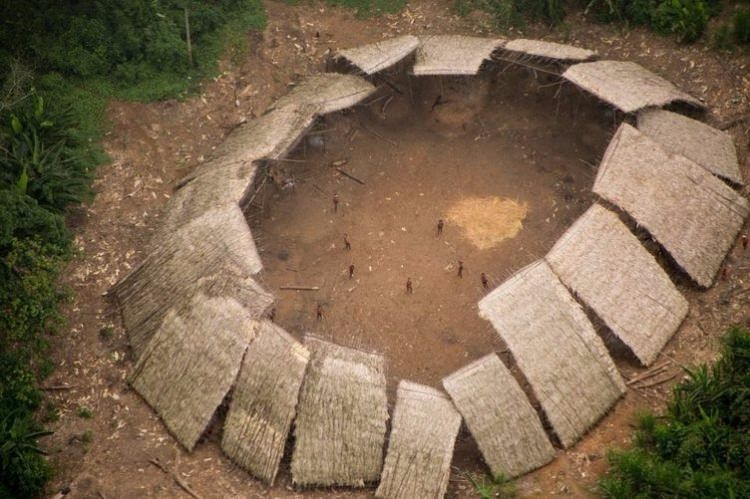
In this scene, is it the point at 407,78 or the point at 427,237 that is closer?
the point at 427,237

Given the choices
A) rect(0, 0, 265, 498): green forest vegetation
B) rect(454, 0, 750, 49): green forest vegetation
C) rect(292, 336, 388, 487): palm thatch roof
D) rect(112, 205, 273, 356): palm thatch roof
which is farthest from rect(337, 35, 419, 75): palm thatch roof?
rect(292, 336, 388, 487): palm thatch roof

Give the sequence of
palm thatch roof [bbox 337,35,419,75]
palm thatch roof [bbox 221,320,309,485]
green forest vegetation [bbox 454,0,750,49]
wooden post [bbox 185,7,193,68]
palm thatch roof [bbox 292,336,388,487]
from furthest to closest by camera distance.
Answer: wooden post [bbox 185,7,193,68] → green forest vegetation [bbox 454,0,750,49] → palm thatch roof [bbox 337,35,419,75] → palm thatch roof [bbox 221,320,309,485] → palm thatch roof [bbox 292,336,388,487]

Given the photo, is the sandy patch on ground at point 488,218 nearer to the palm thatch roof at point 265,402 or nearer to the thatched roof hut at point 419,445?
the thatched roof hut at point 419,445

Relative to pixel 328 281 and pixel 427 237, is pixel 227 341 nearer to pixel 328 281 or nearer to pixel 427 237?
pixel 328 281

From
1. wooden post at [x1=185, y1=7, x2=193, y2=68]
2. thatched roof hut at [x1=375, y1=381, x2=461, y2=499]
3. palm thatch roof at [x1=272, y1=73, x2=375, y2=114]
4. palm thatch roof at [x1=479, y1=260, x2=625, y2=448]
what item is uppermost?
wooden post at [x1=185, y1=7, x2=193, y2=68]

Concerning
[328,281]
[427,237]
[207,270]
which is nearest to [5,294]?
[207,270]

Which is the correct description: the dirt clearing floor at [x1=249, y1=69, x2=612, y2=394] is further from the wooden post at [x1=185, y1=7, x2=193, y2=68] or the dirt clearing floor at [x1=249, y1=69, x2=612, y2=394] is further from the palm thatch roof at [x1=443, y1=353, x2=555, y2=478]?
the wooden post at [x1=185, y1=7, x2=193, y2=68]
